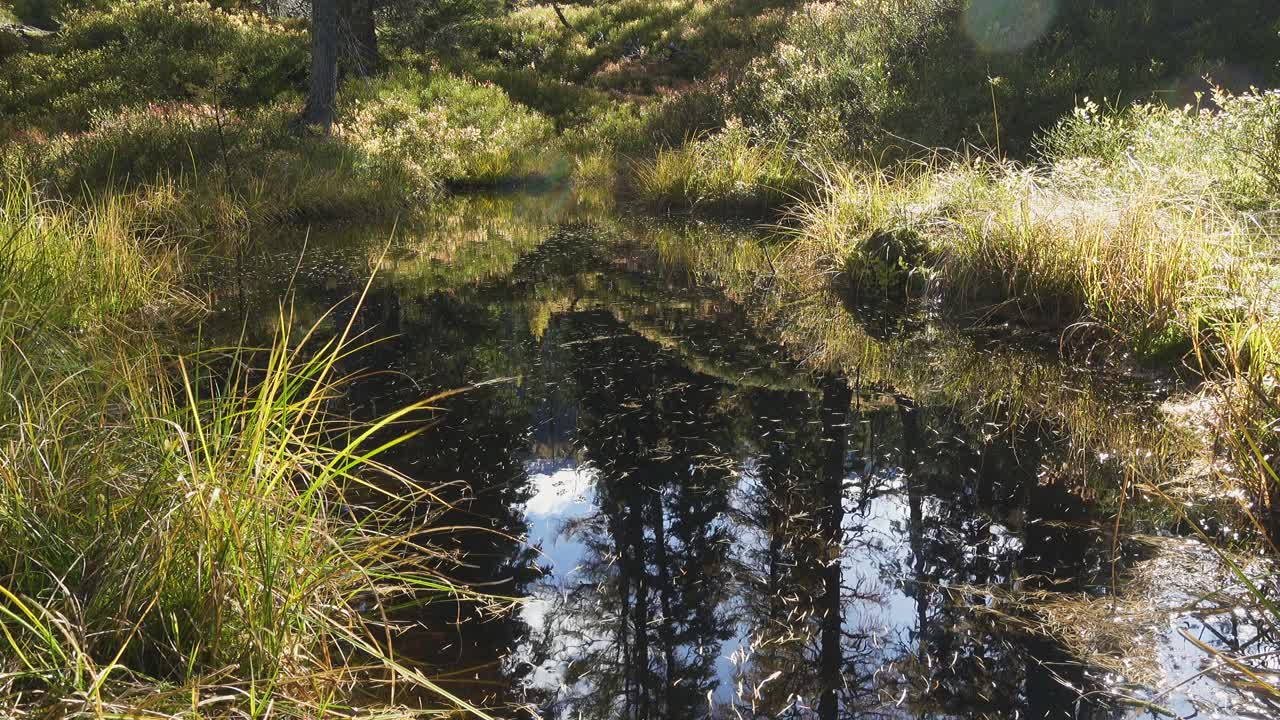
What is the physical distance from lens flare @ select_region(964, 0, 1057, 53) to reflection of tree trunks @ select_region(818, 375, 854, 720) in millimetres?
9636

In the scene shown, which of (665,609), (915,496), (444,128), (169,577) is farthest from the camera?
(444,128)

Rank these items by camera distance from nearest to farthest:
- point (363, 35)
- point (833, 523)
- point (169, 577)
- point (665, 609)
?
point (169, 577) → point (665, 609) → point (833, 523) → point (363, 35)

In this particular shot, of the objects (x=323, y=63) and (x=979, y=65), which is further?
(x=323, y=63)

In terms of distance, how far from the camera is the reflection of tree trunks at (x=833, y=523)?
2.35 meters

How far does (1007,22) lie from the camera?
1282cm

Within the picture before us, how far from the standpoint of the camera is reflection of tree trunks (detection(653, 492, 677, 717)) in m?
2.34

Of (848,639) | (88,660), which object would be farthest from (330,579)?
(848,639)

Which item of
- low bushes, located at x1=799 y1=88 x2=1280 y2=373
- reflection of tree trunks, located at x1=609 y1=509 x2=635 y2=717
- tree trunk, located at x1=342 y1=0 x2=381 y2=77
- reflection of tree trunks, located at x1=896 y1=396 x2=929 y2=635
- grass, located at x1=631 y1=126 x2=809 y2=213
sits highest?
tree trunk, located at x1=342 y1=0 x2=381 y2=77

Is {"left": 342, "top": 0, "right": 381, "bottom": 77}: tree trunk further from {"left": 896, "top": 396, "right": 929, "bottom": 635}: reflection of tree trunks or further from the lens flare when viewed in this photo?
{"left": 896, "top": 396, "right": 929, "bottom": 635}: reflection of tree trunks

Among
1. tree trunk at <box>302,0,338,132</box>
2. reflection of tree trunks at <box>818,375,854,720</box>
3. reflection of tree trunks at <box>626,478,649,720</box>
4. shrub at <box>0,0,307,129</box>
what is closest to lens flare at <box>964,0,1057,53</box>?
tree trunk at <box>302,0,338,132</box>

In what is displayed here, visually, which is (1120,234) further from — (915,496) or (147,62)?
(147,62)

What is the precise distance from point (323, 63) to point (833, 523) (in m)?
11.9

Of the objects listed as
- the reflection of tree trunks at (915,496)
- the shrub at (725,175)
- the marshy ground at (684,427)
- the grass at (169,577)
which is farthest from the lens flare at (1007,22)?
the grass at (169,577)

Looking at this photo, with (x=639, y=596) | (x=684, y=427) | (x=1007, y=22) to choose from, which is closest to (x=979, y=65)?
(x=1007, y=22)
